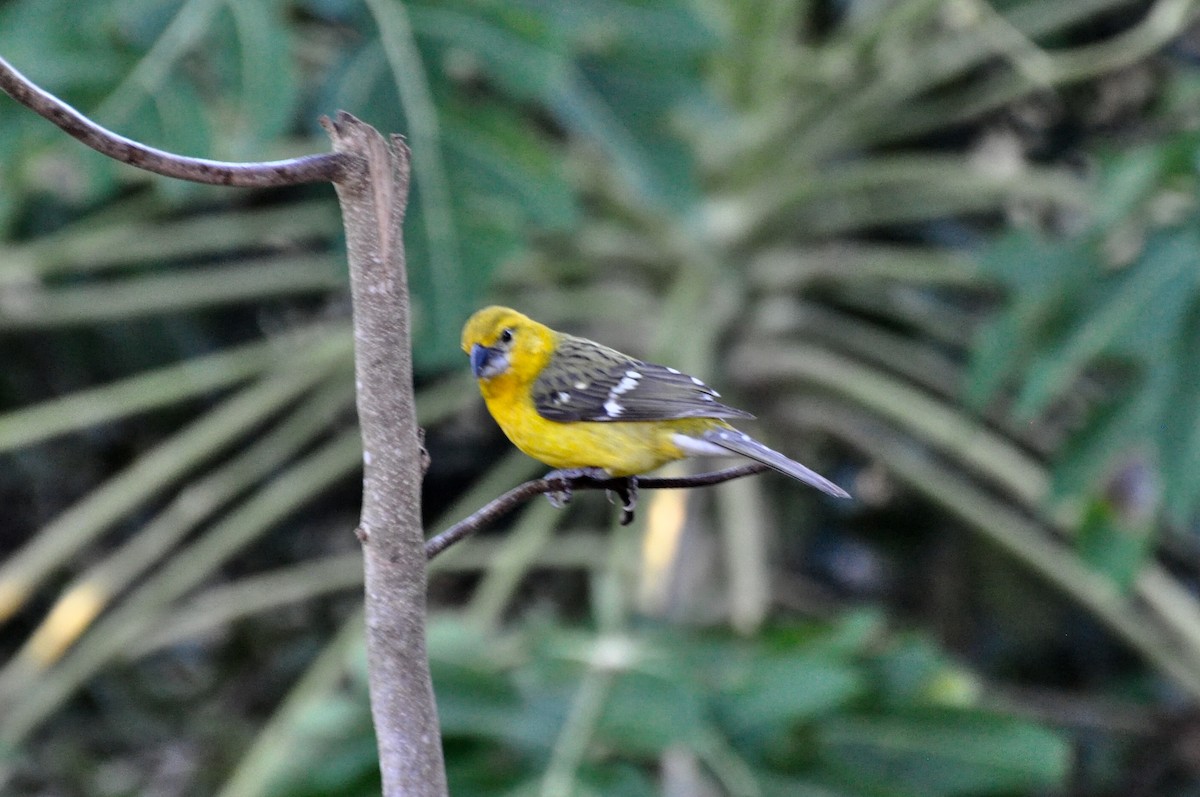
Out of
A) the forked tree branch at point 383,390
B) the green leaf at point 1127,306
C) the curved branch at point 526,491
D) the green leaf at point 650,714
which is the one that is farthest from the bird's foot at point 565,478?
the green leaf at point 1127,306

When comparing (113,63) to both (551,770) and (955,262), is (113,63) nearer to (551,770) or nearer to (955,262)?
(551,770)

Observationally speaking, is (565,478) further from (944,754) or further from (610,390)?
(944,754)

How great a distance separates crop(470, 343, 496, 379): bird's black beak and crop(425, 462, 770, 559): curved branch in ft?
0.29

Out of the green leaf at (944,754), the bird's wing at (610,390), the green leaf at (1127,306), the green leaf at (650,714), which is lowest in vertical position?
the green leaf at (944,754)

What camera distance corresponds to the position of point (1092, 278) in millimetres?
1836

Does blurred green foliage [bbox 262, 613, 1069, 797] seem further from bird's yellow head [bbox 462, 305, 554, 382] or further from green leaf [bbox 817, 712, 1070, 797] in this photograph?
bird's yellow head [bbox 462, 305, 554, 382]

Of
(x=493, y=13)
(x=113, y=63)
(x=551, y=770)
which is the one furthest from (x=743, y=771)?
(x=113, y=63)

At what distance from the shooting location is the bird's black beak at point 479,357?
770 millimetres

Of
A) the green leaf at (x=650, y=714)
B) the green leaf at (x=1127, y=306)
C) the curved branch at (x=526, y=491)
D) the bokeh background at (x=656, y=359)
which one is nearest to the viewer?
the curved branch at (x=526, y=491)

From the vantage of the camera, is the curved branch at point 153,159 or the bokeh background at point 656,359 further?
the bokeh background at point 656,359

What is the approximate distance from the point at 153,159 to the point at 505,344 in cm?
41

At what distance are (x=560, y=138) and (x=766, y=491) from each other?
840mm

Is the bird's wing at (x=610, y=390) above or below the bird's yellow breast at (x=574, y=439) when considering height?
above

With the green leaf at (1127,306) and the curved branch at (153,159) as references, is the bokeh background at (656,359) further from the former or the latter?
the curved branch at (153,159)
